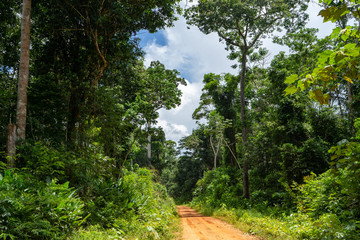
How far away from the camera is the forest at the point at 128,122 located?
13.8 ft

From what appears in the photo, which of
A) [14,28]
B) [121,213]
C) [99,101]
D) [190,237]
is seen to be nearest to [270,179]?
[190,237]

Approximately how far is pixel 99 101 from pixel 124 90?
4817 mm

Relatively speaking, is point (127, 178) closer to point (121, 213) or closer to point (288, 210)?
point (121, 213)

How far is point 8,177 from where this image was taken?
5027 millimetres

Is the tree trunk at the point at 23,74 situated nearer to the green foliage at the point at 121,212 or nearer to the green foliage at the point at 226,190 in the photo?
the green foliage at the point at 121,212

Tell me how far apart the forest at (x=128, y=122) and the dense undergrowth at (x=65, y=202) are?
0.11ft

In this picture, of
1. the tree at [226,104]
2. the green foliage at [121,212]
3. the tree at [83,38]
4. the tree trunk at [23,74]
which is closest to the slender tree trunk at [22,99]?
the tree trunk at [23,74]

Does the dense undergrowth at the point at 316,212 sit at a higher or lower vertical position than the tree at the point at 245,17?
lower

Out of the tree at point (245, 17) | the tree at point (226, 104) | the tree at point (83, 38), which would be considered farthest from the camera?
the tree at point (226, 104)

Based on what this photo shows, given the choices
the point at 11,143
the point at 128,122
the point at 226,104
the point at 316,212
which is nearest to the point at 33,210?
the point at 11,143

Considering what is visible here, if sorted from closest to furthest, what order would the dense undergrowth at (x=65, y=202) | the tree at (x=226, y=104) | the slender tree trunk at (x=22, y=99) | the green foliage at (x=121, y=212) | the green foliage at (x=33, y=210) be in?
the green foliage at (x=33, y=210), the dense undergrowth at (x=65, y=202), the slender tree trunk at (x=22, y=99), the green foliage at (x=121, y=212), the tree at (x=226, y=104)

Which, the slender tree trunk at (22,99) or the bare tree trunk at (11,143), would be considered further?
the slender tree trunk at (22,99)

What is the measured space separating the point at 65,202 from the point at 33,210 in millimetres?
747

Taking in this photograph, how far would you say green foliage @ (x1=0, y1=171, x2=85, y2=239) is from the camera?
395 centimetres
